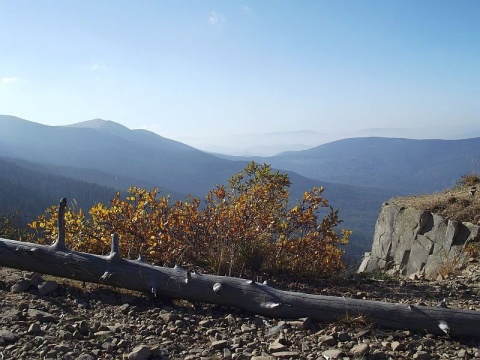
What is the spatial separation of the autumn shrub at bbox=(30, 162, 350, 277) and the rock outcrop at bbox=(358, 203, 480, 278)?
8.53 feet

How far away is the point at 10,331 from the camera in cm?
389

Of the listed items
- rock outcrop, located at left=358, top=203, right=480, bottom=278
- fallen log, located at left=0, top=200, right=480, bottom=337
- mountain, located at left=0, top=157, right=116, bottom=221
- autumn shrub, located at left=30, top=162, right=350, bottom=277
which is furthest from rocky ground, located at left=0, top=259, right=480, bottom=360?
mountain, located at left=0, top=157, right=116, bottom=221

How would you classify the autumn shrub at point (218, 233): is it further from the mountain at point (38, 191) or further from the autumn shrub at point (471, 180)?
the mountain at point (38, 191)

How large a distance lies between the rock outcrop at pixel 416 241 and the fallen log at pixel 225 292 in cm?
423

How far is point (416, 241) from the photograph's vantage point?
11.3 m

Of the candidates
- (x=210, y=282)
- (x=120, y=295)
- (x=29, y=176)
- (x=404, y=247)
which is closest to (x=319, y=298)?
(x=210, y=282)

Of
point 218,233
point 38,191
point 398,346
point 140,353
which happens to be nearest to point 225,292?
point 140,353

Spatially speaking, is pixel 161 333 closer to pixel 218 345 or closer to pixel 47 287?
pixel 218 345

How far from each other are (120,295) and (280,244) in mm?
2828

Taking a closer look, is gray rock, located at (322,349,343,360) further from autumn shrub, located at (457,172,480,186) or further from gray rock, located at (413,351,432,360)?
autumn shrub, located at (457,172,480,186)

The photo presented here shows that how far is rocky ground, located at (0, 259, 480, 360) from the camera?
370cm

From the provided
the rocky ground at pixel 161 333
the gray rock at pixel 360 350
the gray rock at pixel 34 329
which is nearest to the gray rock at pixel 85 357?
the rocky ground at pixel 161 333

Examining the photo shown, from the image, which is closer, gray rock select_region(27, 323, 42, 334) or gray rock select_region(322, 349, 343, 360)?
gray rock select_region(322, 349, 343, 360)

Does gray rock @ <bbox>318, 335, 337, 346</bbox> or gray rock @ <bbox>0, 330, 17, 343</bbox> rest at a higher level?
gray rock @ <bbox>318, 335, 337, 346</bbox>
